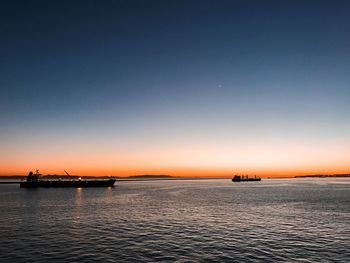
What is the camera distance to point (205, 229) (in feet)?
143

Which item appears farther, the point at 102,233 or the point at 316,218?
the point at 316,218

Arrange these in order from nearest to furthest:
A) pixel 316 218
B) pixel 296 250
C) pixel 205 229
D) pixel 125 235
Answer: pixel 296 250
pixel 125 235
pixel 205 229
pixel 316 218

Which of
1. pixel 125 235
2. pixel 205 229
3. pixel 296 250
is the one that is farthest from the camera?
pixel 205 229

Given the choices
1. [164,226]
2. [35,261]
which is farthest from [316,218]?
[35,261]

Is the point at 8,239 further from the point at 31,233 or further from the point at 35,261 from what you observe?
the point at 35,261

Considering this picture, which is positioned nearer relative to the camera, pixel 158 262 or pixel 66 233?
pixel 158 262

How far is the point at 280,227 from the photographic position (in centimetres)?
4512

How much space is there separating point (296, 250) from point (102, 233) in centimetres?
2475

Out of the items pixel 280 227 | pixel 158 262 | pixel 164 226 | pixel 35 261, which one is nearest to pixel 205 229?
pixel 164 226

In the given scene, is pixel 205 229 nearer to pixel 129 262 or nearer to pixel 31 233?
pixel 129 262

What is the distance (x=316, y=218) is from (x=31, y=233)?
4773 centimetres

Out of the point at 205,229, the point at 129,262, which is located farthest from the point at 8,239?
the point at 205,229

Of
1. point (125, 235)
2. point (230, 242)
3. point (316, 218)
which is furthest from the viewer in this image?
point (316, 218)

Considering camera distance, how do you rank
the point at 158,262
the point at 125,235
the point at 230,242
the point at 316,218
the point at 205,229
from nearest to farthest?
the point at 158,262 → the point at 230,242 → the point at 125,235 → the point at 205,229 → the point at 316,218
